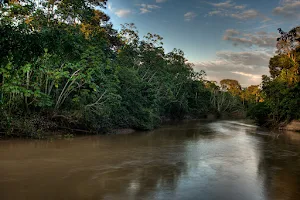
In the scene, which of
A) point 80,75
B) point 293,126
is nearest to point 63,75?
point 80,75

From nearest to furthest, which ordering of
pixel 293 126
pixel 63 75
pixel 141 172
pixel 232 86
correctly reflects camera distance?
pixel 141 172 < pixel 63 75 < pixel 293 126 < pixel 232 86

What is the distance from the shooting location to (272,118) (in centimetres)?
2488

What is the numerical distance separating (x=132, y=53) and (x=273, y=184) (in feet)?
61.8

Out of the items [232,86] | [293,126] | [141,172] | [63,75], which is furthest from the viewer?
[232,86]

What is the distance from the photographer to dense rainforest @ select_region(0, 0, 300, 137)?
7.20m

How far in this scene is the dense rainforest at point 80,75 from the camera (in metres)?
7.20

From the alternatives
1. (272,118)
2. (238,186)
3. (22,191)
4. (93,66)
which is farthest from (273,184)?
(272,118)

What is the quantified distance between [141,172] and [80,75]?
6.98 m

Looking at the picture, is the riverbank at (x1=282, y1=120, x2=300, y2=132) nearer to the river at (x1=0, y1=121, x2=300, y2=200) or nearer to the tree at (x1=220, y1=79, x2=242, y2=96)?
the river at (x1=0, y1=121, x2=300, y2=200)

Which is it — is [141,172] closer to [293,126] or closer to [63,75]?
[63,75]

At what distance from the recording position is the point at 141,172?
783cm

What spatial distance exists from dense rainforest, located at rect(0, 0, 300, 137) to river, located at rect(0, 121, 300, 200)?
6.60 ft

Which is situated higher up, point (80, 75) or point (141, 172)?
point (80, 75)

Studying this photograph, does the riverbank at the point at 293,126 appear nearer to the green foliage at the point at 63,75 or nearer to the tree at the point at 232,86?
the green foliage at the point at 63,75
